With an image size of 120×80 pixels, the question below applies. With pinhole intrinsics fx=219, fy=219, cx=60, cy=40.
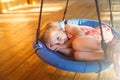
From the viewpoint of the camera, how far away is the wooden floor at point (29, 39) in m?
1.67

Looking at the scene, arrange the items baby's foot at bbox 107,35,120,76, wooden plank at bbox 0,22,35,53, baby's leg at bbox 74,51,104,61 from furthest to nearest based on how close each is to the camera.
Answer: wooden plank at bbox 0,22,35,53 → baby's leg at bbox 74,51,104,61 → baby's foot at bbox 107,35,120,76

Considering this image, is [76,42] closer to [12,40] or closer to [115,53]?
[115,53]

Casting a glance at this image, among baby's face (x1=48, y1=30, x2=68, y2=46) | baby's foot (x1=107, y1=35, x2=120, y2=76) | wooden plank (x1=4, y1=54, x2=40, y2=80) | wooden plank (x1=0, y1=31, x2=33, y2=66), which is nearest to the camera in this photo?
baby's foot (x1=107, y1=35, x2=120, y2=76)

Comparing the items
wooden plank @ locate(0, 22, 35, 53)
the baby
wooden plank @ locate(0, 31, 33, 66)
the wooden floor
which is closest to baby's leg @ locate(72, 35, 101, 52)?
the baby

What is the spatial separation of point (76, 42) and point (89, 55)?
0.38ft

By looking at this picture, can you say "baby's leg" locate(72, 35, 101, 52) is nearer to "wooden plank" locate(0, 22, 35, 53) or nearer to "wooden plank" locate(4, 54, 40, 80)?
"wooden plank" locate(4, 54, 40, 80)

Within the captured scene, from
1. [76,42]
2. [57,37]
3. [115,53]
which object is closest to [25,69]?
[57,37]

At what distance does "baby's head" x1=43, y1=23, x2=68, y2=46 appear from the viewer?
4.45 ft

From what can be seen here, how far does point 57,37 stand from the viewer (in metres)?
1.38

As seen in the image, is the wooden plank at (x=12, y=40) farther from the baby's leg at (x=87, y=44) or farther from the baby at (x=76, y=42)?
the baby's leg at (x=87, y=44)

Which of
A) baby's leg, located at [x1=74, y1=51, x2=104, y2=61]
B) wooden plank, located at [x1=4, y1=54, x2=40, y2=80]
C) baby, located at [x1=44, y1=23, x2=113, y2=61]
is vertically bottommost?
wooden plank, located at [x1=4, y1=54, x2=40, y2=80]

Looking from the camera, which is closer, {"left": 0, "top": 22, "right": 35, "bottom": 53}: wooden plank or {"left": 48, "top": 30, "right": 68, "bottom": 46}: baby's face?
→ {"left": 48, "top": 30, "right": 68, "bottom": 46}: baby's face

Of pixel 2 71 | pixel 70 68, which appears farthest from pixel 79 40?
pixel 2 71

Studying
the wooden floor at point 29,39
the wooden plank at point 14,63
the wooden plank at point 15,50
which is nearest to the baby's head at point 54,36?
the wooden floor at point 29,39
